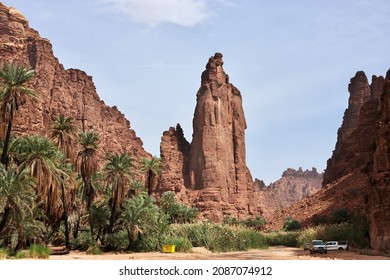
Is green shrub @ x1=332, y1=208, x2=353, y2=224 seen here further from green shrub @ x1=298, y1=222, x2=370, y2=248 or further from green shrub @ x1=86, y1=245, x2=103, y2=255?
green shrub @ x1=86, y1=245, x2=103, y2=255

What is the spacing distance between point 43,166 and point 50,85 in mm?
101272

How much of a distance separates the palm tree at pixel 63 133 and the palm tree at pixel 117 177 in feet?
12.5

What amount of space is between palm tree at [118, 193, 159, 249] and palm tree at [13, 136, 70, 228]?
7655 millimetres

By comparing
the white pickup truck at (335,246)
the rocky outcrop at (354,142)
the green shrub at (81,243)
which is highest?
the rocky outcrop at (354,142)

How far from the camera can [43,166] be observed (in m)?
34.0

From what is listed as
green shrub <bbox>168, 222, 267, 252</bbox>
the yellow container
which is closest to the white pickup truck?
green shrub <bbox>168, 222, 267, 252</bbox>

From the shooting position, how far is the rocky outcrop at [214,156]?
4877 inches

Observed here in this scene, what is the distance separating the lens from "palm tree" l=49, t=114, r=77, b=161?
42.8 m

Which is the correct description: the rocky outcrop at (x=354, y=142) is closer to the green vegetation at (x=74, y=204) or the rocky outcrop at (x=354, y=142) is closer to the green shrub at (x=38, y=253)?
the green vegetation at (x=74, y=204)

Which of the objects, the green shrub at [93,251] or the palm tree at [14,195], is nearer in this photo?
the palm tree at [14,195]

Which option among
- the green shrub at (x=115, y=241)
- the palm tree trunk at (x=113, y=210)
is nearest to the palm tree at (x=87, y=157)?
the palm tree trunk at (x=113, y=210)
